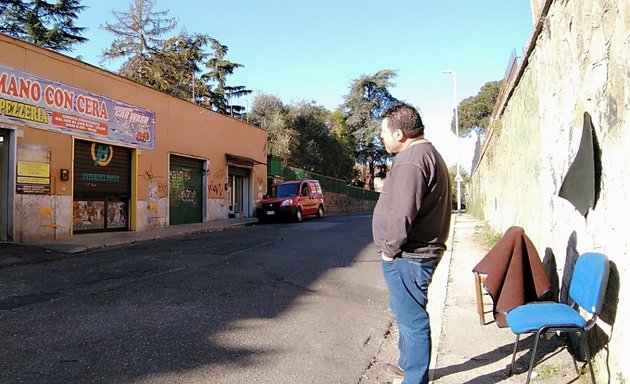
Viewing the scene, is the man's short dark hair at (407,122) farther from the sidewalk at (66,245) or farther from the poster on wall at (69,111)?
the poster on wall at (69,111)

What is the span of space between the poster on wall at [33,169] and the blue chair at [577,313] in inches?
462

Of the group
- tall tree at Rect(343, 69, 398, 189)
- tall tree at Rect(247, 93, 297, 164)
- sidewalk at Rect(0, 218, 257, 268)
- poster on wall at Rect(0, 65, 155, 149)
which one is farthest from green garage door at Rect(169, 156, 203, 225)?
tall tree at Rect(343, 69, 398, 189)

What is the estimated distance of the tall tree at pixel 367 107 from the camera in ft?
170

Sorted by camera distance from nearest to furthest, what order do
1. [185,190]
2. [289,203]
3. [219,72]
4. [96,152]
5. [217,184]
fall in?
[96,152] < [185,190] < [289,203] < [217,184] < [219,72]

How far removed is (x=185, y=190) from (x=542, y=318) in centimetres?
1673

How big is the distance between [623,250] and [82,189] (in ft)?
44.9

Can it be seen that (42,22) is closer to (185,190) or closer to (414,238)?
(185,190)

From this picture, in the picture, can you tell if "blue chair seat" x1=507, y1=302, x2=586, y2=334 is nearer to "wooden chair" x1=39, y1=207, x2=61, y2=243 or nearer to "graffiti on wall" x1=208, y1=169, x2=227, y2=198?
"wooden chair" x1=39, y1=207, x2=61, y2=243

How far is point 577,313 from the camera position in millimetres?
3117

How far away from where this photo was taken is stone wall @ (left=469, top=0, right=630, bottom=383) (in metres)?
2.85

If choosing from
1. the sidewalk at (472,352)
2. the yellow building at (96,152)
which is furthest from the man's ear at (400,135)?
the yellow building at (96,152)

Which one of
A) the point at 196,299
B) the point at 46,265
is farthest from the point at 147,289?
the point at 46,265

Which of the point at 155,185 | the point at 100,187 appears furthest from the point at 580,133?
the point at 155,185

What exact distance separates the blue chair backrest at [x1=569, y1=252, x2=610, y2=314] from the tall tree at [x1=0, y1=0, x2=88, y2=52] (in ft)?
119
